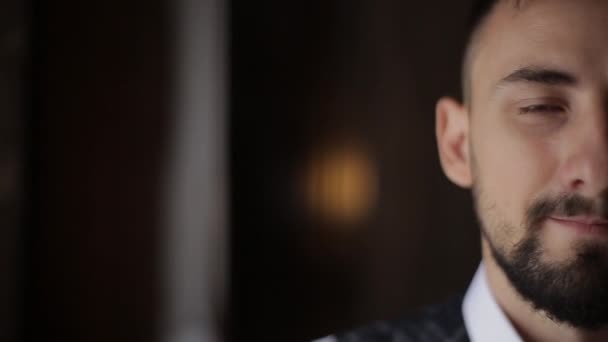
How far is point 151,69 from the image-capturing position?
0.59 metres

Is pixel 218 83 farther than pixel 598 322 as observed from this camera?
Yes

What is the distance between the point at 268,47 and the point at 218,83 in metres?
0.06

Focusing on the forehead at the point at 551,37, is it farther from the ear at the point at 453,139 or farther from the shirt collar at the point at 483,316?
the shirt collar at the point at 483,316

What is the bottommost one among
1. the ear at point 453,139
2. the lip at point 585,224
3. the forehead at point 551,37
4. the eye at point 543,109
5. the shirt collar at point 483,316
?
the shirt collar at point 483,316

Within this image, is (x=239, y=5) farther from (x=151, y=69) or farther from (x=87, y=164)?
(x=87, y=164)

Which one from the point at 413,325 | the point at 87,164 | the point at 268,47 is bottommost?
the point at 413,325

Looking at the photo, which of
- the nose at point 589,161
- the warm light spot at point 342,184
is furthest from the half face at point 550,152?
the warm light spot at point 342,184

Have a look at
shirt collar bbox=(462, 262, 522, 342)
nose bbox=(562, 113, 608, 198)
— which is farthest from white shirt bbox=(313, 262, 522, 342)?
nose bbox=(562, 113, 608, 198)

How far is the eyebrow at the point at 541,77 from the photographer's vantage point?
0.46 m

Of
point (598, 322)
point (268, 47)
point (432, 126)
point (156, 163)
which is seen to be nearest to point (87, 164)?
point (156, 163)

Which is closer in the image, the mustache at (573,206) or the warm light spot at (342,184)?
the mustache at (573,206)

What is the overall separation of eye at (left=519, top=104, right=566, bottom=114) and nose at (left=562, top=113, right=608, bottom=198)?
0.02 metres

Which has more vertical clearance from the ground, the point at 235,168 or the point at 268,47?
the point at 268,47

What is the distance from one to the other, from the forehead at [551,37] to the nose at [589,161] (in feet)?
0.14
